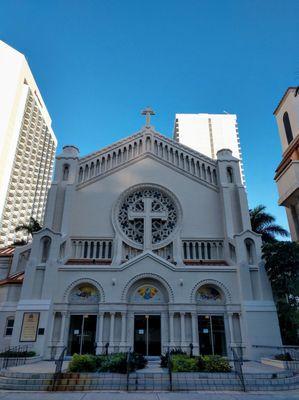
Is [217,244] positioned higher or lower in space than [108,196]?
lower

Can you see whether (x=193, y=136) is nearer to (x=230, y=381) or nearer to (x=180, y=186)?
(x=180, y=186)

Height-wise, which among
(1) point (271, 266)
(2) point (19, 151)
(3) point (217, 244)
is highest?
(2) point (19, 151)

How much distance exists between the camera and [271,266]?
66.7 feet

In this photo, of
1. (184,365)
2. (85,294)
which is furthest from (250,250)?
(85,294)

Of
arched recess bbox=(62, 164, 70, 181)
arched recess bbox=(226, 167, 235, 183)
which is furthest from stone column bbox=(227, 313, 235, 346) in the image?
arched recess bbox=(62, 164, 70, 181)

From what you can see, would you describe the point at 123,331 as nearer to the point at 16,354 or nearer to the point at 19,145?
the point at 16,354

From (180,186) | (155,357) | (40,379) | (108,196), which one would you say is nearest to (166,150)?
(180,186)

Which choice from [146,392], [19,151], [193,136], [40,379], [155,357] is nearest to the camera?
[146,392]

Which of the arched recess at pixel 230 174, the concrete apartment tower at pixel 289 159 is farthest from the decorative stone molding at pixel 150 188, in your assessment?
the concrete apartment tower at pixel 289 159

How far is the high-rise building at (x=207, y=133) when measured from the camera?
326 feet

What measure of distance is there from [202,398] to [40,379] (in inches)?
247

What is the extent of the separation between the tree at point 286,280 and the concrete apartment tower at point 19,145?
63403 millimetres

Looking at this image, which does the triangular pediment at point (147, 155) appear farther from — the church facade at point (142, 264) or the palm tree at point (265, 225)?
the palm tree at point (265, 225)

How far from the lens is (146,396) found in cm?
1006
